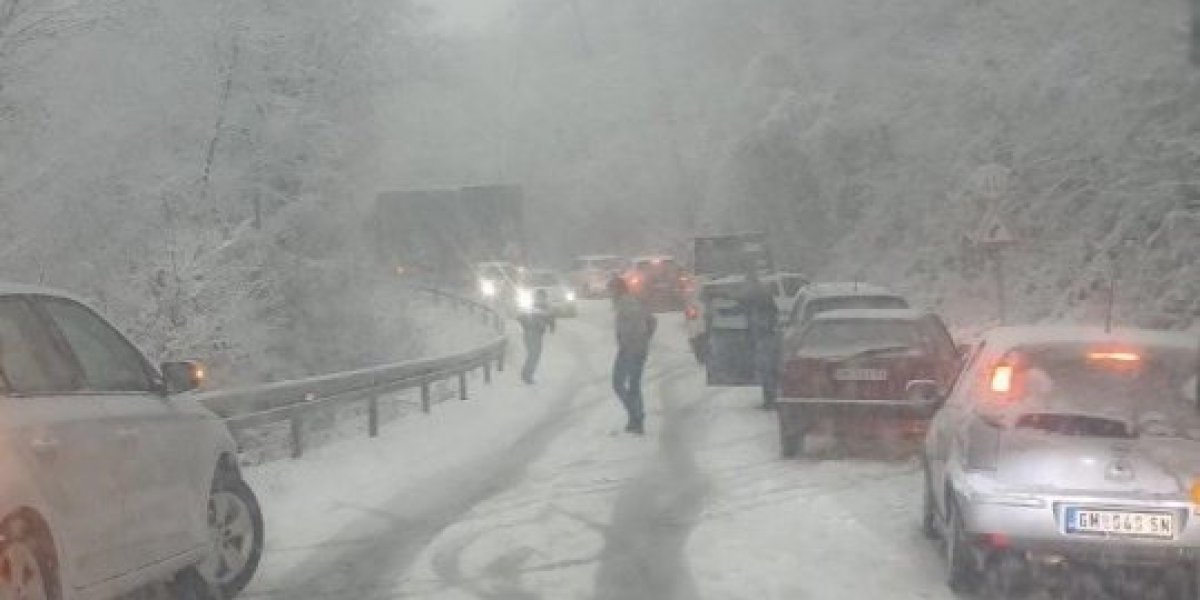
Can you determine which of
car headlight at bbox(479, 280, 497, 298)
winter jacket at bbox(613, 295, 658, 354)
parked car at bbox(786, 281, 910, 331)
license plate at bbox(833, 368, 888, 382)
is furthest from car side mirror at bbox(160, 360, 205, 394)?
car headlight at bbox(479, 280, 497, 298)

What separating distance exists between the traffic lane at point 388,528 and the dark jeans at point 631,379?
3.23 ft

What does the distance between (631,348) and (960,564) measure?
28.2 feet

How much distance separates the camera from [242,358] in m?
24.9

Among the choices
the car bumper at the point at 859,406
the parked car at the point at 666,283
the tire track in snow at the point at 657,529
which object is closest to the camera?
the tire track in snow at the point at 657,529

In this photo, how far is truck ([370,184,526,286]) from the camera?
4991cm

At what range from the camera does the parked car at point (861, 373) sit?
12.6m

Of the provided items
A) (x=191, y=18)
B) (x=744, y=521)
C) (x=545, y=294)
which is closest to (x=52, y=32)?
(x=191, y=18)

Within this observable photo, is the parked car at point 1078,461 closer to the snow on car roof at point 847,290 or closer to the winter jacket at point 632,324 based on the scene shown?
the snow on car roof at point 847,290

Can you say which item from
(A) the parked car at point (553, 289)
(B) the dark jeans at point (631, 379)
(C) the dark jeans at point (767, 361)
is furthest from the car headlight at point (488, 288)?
(B) the dark jeans at point (631, 379)

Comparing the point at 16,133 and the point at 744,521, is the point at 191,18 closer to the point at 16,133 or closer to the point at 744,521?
the point at 16,133

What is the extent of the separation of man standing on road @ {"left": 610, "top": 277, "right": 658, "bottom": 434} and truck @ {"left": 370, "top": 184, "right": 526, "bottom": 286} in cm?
3361

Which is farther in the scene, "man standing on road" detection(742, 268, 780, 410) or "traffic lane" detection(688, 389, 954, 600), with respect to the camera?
"man standing on road" detection(742, 268, 780, 410)

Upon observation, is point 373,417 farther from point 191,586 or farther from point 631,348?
point 191,586

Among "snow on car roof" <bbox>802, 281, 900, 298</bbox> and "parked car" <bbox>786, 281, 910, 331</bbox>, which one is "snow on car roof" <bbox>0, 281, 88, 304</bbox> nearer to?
"parked car" <bbox>786, 281, 910, 331</bbox>
